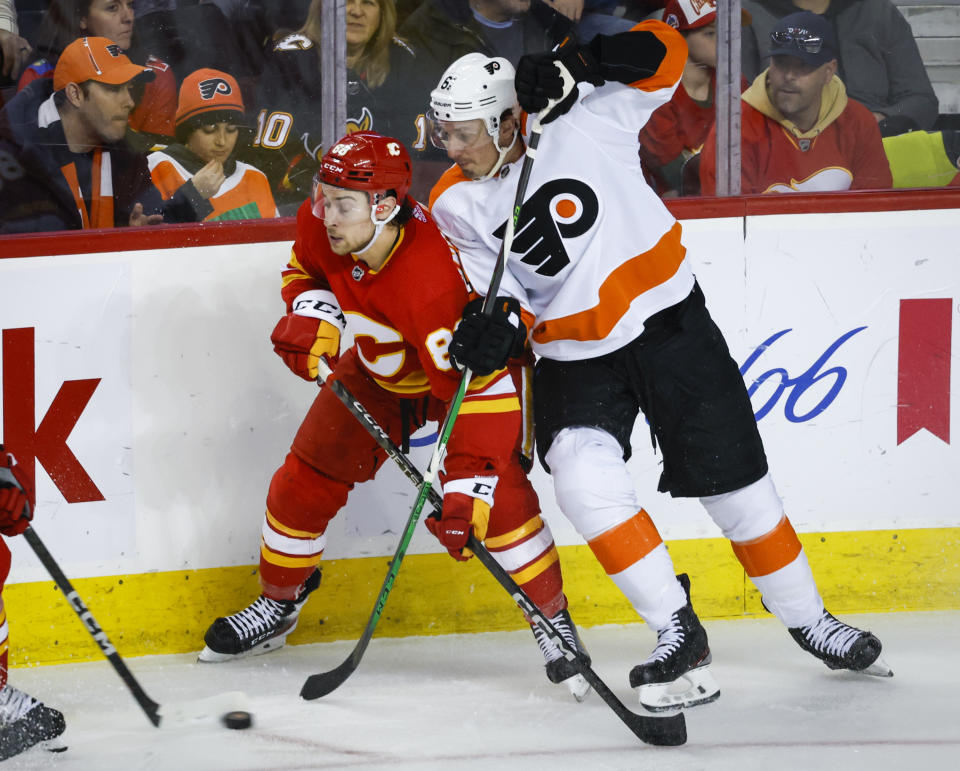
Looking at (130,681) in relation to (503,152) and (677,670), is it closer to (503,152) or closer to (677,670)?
(677,670)

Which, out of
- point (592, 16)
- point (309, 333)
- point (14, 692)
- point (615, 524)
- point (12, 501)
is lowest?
point (14, 692)

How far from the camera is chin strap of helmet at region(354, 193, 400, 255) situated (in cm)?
238

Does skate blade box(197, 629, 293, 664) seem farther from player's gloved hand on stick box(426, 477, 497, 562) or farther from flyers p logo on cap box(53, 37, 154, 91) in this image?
flyers p logo on cap box(53, 37, 154, 91)

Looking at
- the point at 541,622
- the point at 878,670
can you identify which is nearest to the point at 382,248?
the point at 541,622

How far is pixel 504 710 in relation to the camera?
252cm

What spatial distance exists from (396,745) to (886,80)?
1953 millimetres

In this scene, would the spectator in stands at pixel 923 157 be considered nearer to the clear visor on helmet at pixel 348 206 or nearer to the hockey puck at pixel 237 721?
the clear visor on helmet at pixel 348 206

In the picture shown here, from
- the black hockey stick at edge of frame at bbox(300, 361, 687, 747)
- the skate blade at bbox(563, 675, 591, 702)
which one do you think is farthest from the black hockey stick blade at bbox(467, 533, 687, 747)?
the skate blade at bbox(563, 675, 591, 702)

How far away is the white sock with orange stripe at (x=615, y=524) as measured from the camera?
2.37 meters

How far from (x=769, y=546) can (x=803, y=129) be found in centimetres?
110

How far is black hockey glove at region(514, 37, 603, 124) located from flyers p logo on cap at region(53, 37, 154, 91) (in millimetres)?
1020

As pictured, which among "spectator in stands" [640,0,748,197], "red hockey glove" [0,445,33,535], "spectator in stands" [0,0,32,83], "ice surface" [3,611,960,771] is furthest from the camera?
"spectator in stands" [640,0,748,197]

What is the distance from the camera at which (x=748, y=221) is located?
2.98 metres

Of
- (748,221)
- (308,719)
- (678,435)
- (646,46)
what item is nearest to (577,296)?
(678,435)
